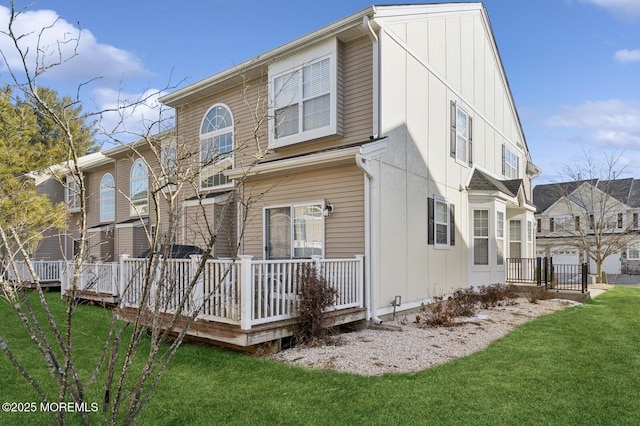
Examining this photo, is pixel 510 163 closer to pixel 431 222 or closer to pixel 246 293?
pixel 431 222

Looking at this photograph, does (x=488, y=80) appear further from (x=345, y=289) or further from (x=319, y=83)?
(x=345, y=289)

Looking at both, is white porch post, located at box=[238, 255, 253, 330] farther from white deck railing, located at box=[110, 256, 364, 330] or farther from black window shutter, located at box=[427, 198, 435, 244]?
black window shutter, located at box=[427, 198, 435, 244]

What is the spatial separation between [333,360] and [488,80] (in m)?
12.2

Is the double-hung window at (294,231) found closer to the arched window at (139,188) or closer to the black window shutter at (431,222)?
the black window shutter at (431,222)

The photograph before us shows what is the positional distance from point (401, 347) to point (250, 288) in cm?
250

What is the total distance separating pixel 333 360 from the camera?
563 cm

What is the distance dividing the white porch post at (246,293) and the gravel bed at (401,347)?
2.25 feet

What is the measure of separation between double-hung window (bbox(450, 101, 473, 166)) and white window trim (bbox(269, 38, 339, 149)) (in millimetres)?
4328

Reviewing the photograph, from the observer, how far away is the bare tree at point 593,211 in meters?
21.9

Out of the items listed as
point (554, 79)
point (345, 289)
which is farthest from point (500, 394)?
point (554, 79)

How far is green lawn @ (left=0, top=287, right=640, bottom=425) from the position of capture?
152 inches

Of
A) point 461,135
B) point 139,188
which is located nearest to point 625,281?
point 461,135

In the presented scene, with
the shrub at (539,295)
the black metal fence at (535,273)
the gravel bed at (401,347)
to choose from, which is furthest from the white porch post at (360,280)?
the black metal fence at (535,273)

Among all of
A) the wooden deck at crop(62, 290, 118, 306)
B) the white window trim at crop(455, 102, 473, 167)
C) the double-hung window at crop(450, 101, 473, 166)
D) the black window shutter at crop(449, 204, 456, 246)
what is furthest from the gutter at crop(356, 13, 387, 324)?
the wooden deck at crop(62, 290, 118, 306)
